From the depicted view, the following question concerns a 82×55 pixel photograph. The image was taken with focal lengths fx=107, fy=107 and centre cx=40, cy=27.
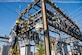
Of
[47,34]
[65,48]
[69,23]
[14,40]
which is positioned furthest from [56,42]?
[14,40]

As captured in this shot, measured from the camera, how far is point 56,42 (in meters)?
20.9

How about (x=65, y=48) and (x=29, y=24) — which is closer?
(x=29, y=24)

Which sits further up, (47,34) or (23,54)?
(47,34)

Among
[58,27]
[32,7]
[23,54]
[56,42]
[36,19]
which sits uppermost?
[32,7]

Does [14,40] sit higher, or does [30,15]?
[30,15]

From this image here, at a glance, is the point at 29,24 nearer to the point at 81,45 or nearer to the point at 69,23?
the point at 69,23

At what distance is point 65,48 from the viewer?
22.5 meters

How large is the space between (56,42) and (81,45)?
22.3 ft

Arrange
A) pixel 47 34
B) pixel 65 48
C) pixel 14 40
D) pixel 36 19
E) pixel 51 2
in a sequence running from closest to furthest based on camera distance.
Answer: pixel 14 40
pixel 47 34
pixel 51 2
pixel 36 19
pixel 65 48

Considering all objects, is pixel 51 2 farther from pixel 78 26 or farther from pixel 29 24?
pixel 78 26

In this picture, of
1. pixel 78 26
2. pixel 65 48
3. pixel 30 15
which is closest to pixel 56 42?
pixel 65 48

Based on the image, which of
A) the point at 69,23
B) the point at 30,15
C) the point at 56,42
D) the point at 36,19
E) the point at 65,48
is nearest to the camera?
the point at 36,19

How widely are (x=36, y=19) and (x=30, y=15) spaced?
1.21 metres

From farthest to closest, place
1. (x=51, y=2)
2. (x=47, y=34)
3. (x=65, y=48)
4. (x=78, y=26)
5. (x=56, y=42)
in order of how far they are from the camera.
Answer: (x=65, y=48) < (x=56, y=42) < (x=78, y=26) < (x=51, y=2) < (x=47, y=34)
